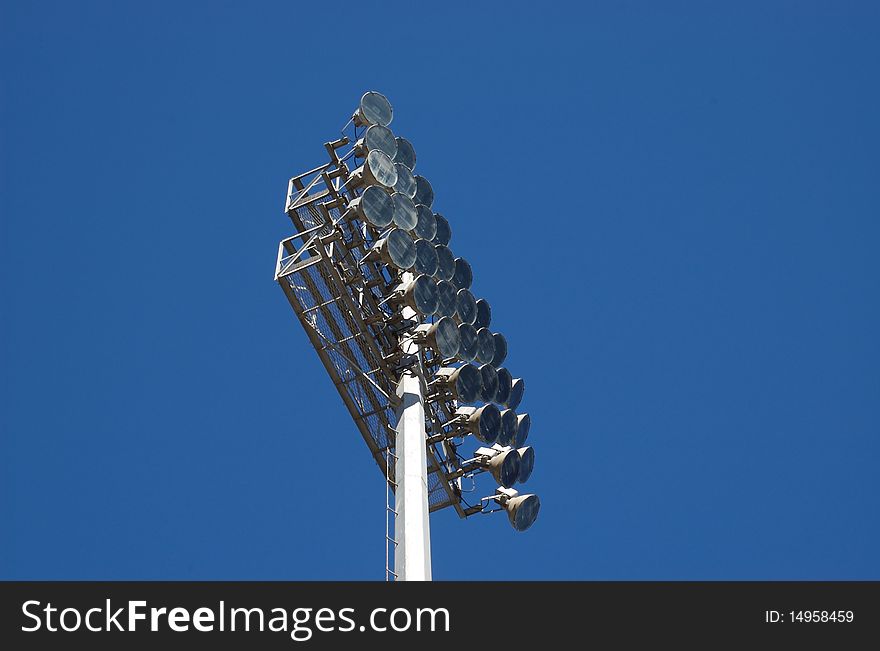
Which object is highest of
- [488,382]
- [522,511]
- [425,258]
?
[425,258]

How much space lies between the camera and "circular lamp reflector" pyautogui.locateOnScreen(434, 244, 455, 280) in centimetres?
4378

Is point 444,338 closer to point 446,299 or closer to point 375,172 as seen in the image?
point 446,299

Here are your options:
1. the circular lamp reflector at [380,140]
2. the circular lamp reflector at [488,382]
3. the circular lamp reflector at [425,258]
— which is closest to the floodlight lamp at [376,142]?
the circular lamp reflector at [380,140]

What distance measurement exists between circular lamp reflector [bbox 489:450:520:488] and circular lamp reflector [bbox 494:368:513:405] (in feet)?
4.70

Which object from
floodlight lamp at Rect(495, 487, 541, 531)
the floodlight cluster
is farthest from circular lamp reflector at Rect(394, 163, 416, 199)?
floodlight lamp at Rect(495, 487, 541, 531)

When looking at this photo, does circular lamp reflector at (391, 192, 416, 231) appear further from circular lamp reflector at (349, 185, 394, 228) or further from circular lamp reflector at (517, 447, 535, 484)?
circular lamp reflector at (517, 447, 535, 484)

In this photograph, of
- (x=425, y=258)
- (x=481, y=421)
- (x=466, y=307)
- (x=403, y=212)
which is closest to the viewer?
(x=425, y=258)

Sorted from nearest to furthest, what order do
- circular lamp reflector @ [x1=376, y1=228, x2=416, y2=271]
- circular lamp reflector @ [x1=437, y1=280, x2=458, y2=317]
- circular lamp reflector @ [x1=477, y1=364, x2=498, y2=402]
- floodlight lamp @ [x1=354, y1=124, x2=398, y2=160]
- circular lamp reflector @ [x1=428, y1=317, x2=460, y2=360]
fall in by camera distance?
1. circular lamp reflector @ [x1=376, y1=228, x2=416, y2=271]
2. circular lamp reflector @ [x1=428, y1=317, x2=460, y2=360]
3. circular lamp reflector @ [x1=437, y1=280, x2=458, y2=317]
4. circular lamp reflector @ [x1=477, y1=364, x2=498, y2=402]
5. floodlight lamp @ [x1=354, y1=124, x2=398, y2=160]

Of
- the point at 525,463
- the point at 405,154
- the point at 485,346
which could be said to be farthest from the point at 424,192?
the point at 525,463

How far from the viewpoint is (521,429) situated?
44250 mm

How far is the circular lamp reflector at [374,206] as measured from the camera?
135 feet

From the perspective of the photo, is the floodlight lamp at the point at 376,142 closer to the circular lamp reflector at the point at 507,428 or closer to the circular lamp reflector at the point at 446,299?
the circular lamp reflector at the point at 446,299

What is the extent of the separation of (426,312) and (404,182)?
3897 mm
